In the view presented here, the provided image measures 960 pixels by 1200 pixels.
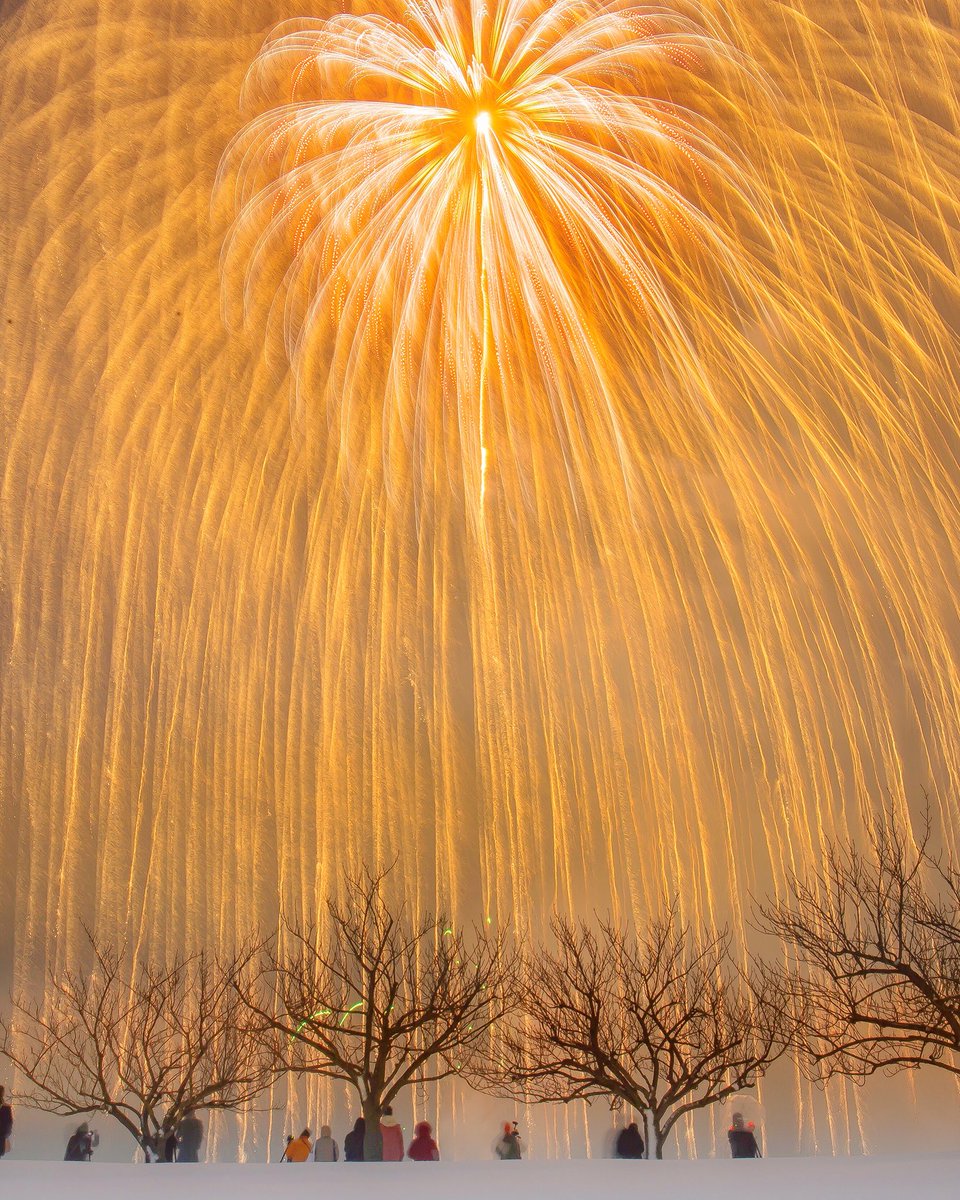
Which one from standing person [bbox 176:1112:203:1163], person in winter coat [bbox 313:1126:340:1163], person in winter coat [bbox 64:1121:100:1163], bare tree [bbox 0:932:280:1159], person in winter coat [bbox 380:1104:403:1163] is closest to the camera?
person in winter coat [bbox 380:1104:403:1163]

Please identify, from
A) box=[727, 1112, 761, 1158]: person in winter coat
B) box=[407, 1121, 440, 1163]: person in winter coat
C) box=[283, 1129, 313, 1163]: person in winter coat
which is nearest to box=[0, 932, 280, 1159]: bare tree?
box=[283, 1129, 313, 1163]: person in winter coat

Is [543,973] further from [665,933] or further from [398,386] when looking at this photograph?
[398,386]

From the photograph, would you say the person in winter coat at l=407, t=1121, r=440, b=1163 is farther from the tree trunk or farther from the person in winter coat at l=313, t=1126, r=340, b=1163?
the person in winter coat at l=313, t=1126, r=340, b=1163

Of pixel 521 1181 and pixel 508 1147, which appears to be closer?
pixel 521 1181

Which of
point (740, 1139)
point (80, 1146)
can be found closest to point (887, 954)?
point (740, 1139)

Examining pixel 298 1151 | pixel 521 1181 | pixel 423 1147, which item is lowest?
pixel 298 1151

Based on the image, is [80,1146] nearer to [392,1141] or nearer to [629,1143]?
[392,1141]
